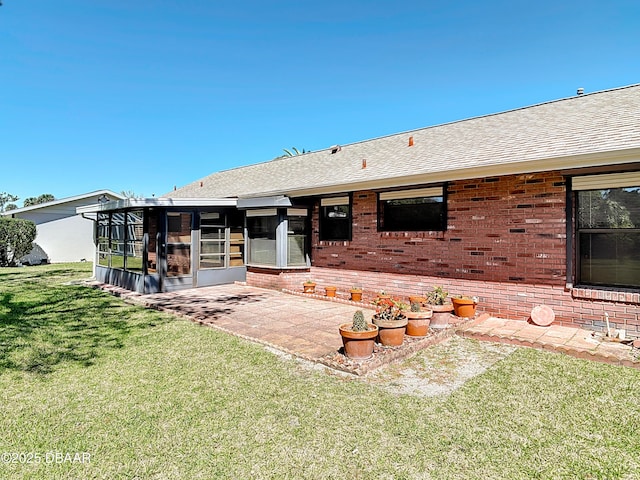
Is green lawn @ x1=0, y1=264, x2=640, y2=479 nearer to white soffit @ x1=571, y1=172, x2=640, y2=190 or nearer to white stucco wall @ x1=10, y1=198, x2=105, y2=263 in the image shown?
white soffit @ x1=571, y1=172, x2=640, y2=190

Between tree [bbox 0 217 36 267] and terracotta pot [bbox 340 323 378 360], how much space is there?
21.2 metres

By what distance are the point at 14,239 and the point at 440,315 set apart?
864 inches

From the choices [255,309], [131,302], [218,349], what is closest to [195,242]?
[131,302]

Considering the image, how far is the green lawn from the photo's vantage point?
2.63 m

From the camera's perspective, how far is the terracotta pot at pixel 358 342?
4738 mm

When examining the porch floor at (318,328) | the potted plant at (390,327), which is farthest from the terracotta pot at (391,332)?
the porch floor at (318,328)

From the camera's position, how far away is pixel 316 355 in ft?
16.5

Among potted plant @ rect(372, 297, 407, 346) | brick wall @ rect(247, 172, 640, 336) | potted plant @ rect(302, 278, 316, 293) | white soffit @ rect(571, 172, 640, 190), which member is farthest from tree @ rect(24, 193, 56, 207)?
white soffit @ rect(571, 172, 640, 190)

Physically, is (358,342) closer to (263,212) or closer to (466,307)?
(466,307)

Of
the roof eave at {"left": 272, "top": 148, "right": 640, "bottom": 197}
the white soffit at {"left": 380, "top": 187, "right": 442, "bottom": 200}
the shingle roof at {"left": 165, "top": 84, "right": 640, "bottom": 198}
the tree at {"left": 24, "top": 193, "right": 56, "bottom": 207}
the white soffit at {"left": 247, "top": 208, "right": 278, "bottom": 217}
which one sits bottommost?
the white soffit at {"left": 247, "top": 208, "right": 278, "bottom": 217}

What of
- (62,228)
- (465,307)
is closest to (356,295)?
(465,307)

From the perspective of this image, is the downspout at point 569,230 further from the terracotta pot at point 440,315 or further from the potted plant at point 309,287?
the potted plant at point 309,287

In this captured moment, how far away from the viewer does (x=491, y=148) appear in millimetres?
7570

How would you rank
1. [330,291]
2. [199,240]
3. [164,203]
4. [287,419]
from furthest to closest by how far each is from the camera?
[199,240] < [164,203] < [330,291] < [287,419]
